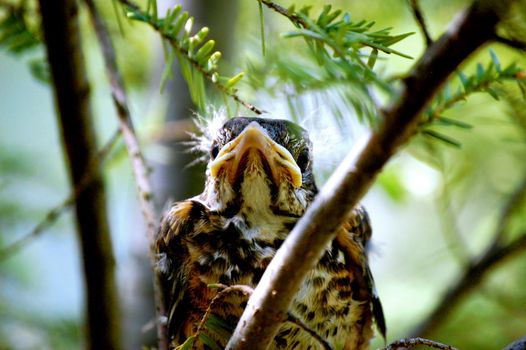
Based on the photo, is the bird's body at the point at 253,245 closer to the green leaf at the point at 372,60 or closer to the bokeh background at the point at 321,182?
the bokeh background at the point at 321,182

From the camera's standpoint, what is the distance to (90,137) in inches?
46.2

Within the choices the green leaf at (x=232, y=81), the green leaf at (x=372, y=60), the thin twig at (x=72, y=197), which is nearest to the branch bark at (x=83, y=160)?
the thin twig at (x=72, y=197)

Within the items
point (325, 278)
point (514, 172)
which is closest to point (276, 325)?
point (325, 278)

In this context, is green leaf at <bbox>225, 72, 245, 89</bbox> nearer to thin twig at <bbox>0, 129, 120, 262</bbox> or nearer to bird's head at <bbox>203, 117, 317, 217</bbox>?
bird's head at <bbox>203, 117, 317, 217</bbox>

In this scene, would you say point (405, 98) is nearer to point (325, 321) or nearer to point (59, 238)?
point (325, 321)

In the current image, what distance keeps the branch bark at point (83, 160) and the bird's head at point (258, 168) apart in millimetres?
226

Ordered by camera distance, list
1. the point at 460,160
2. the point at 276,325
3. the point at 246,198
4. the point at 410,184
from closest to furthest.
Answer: the point at 276,325, the point at 246,198, the point at 460,160, the point at 410,184

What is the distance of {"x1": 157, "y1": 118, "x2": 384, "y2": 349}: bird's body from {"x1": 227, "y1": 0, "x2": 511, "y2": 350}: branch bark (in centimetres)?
38

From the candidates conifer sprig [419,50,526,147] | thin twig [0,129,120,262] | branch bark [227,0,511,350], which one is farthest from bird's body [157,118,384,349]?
conifer sprig [419,50,526,147]

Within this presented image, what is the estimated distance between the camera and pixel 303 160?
Answer: 1.24m

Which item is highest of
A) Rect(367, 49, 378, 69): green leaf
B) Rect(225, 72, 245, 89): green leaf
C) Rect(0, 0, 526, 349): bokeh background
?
Rect(367, 49, 378, 69): green leaf

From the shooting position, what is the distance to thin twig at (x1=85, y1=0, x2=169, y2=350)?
101 centimetres

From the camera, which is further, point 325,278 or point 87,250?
point 87,250

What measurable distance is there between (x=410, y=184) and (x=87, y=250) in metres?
0.93
